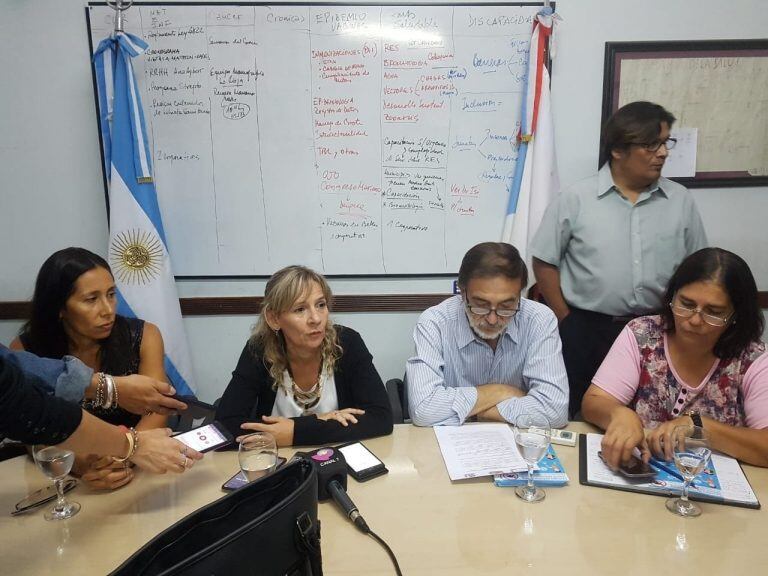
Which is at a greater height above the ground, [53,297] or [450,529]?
[53,297]

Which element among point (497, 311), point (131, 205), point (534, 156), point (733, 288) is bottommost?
point (497, 311)

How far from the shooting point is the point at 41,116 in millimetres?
2650

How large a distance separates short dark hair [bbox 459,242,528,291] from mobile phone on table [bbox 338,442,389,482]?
0.71 metres

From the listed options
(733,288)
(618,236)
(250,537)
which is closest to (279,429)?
(250,537)

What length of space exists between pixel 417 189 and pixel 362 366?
1241 millimetres

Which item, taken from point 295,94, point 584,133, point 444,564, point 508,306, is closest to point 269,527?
point 444,564

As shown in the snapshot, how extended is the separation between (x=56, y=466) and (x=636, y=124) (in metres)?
2.39

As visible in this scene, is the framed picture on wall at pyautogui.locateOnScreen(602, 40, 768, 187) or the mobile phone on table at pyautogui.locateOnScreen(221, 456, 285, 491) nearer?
the mobile phone on table at pyautogui.locateOnScreen(221, 456, 285, 491)

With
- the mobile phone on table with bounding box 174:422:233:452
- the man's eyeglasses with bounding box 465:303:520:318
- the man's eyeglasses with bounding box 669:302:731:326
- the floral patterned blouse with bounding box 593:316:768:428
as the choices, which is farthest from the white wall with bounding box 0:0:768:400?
the mobile phone on table with bounding box 174:422:233:452

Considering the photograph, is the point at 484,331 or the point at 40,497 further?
the point at 484,331

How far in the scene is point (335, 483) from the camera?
1.25 m

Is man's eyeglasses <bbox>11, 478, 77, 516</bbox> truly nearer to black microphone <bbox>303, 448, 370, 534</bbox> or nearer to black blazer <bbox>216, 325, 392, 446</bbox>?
black blazer <bbox>216, 325, 392, 446</bbox>

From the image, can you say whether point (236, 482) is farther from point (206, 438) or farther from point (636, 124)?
point (636, 124)

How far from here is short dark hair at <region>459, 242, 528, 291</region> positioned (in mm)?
1785
